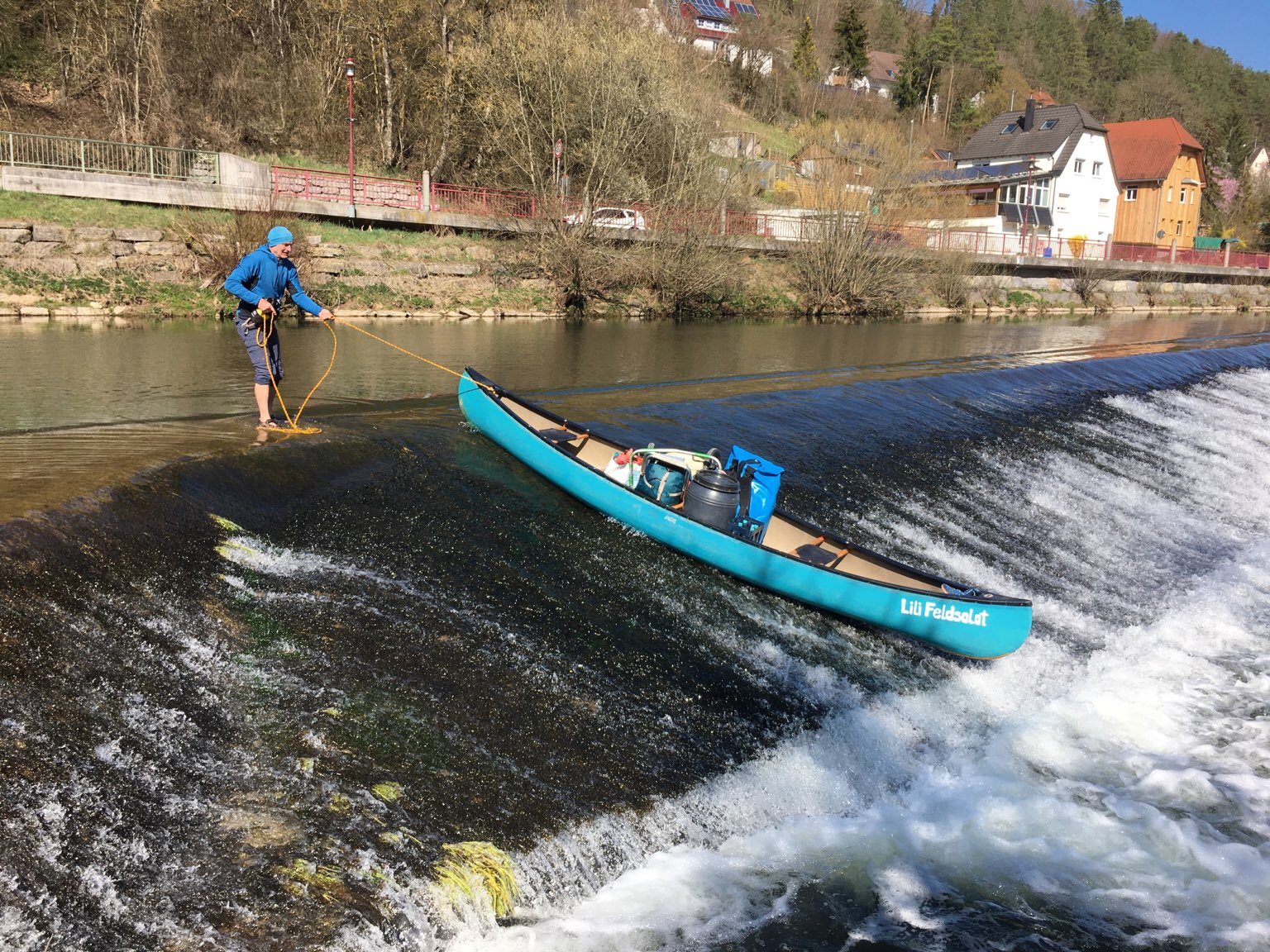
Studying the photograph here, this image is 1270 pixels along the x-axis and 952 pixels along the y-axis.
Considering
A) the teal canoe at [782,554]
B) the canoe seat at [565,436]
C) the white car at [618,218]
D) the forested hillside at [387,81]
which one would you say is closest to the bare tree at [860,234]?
the forested hillside at [387,81]

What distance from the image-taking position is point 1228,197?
91500 millimetres

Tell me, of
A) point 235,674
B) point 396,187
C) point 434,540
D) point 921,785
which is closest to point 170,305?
point 396,187

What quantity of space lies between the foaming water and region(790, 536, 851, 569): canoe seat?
1430mm

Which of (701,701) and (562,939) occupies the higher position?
(701,701)

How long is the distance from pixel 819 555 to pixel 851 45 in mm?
97520

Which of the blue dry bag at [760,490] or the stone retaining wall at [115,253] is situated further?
the stone retaining wall at [115,253]

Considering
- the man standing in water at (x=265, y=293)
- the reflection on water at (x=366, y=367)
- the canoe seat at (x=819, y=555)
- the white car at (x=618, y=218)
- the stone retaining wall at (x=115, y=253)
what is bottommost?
the canoe seat at (x=819, y=555)

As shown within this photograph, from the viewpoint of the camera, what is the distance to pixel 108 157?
89.3 feet

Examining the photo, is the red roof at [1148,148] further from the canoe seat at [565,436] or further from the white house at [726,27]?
the canoe seat at [565,436]

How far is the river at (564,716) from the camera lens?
4.68 m

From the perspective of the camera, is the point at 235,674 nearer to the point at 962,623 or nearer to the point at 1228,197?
the point at 962,623

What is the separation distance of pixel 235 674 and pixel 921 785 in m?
4.51

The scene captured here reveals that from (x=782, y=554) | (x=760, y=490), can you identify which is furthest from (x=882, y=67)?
(x=782, y=554)

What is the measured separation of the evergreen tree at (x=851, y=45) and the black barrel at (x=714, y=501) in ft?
319
